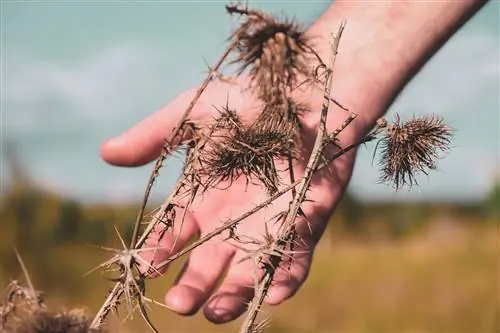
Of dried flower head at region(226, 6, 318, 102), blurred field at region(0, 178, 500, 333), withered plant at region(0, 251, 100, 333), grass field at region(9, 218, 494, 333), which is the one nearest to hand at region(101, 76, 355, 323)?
dried flower head at region(226, 6, 318, 102)

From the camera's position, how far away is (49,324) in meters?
0.74

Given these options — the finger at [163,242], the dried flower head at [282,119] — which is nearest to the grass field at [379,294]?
the finger at [163,242]

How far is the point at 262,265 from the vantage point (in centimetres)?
91

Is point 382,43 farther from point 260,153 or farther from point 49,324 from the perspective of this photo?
point 49,324

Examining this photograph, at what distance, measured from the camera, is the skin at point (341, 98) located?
1.56m

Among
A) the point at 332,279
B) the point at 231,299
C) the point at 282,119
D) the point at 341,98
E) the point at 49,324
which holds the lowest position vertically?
the point at 49,324

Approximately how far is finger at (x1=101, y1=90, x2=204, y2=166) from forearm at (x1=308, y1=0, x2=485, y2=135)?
0.32 meters

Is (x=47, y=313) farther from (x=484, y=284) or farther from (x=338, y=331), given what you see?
(x=484, y=284)

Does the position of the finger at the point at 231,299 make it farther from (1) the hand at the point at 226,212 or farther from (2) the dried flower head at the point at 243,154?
(2) the dried flower head at the point at 243,154

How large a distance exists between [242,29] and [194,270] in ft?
2.13

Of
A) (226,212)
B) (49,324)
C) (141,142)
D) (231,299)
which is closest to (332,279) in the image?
(226,212)

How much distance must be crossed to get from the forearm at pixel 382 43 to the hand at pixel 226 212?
0.07 metres

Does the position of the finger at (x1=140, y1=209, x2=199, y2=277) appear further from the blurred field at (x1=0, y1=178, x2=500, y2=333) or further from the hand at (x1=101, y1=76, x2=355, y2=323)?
the blurred field at (x1=0, y1=178, x2=500, y2=333)

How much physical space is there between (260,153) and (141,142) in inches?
28.7
